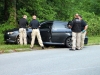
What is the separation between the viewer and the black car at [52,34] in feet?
55.8

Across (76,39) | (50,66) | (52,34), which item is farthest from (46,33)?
(50,66)

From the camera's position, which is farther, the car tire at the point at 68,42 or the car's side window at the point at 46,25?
the car's side window at the point at 46,25

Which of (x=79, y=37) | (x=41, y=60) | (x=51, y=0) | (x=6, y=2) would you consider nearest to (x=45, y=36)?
(x=79, y=37)

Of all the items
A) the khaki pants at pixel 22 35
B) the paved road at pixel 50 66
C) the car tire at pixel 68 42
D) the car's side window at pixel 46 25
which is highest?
the car's side window at pixel 46 25

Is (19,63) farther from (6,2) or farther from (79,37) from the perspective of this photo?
(6,2)

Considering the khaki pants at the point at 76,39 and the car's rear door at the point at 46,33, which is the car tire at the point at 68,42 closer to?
the khaki pants at the point at 76,39

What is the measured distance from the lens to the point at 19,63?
37.2 feet

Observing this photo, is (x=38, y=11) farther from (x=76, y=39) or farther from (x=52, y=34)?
(x=76, y=39)

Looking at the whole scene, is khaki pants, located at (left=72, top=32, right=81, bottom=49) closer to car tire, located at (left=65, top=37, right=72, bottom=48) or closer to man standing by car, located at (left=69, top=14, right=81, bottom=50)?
man standing by car, located at (left=69, top=14, right=81, bottom=50)

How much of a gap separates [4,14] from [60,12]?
619 cm

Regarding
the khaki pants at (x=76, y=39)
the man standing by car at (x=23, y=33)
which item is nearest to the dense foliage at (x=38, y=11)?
the man standing by car at (x=23, y=33)

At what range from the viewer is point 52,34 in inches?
669

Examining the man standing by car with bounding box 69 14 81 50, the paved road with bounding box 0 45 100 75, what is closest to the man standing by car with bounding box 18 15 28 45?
the man standing by car with bounding box 69 14 81 50

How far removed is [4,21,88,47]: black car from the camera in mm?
17016
